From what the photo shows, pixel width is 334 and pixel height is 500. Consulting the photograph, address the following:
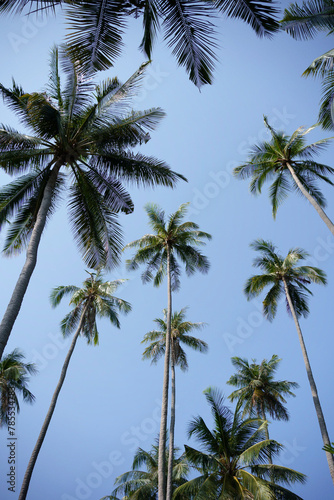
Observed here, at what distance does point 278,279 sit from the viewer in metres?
21.2

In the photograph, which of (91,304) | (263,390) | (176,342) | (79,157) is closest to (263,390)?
(263,390)

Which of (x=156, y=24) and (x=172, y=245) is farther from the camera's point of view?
(x=172, y=245)

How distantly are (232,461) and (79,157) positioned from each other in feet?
48.9

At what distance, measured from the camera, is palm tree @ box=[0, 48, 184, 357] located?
9594 millimetres

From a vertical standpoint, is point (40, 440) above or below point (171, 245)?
below

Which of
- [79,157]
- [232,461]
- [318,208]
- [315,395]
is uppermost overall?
[318,208]

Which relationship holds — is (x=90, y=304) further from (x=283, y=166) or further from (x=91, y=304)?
(x=283, y=166)

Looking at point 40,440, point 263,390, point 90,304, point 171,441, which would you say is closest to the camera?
point 40,440

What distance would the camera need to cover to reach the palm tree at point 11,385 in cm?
2265

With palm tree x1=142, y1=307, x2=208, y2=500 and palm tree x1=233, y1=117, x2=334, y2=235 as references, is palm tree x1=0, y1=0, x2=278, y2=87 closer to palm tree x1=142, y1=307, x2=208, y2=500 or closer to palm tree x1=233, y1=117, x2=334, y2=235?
palm tree x1=233, y1=117, x2=334, y2=235

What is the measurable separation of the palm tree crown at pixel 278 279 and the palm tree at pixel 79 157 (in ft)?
40.8

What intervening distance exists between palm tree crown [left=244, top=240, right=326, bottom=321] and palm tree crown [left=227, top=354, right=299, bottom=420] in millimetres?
6346

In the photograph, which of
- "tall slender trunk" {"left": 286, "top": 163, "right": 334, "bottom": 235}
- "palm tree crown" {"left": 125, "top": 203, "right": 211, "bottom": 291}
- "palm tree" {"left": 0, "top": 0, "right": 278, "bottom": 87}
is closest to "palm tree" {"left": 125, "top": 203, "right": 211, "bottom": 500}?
"palm tree crown" {"left": 125, "top": 203, "right": 211, "bottom": 291}

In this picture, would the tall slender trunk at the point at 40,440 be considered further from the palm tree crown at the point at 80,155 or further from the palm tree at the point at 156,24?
the palm tree at the point at 156,24
